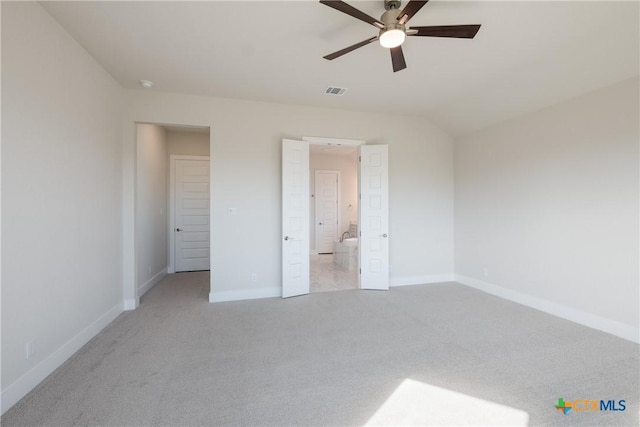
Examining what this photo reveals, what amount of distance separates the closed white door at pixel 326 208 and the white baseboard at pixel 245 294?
3822 millimetres

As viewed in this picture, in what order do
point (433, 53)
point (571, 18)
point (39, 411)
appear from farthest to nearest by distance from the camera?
point (433, 53)
point (571, 18)
point (39, 411)

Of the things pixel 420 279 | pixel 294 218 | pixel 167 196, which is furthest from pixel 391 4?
pixel 167 196

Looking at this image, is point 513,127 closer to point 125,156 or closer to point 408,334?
point 408,334

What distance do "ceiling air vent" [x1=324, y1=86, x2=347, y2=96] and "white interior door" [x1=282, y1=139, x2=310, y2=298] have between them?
0.82m

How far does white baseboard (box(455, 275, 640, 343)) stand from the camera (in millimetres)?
2760

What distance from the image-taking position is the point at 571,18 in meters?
2.25

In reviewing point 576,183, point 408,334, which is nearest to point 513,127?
point 576,183

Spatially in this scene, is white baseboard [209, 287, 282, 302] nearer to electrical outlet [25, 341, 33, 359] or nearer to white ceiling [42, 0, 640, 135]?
electrical outlet [25, 341, 33, 359]

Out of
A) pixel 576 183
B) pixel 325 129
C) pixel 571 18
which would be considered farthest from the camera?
pixel 325 129

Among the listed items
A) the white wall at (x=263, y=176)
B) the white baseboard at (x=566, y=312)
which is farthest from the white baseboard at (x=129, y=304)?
the white baseboard at (x=566, y=312)

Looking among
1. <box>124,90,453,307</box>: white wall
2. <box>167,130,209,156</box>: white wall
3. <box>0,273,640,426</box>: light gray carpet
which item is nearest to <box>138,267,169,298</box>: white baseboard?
<box>124,90,453,307</box>: white wall

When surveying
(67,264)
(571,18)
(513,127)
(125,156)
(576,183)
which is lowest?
(67,264)

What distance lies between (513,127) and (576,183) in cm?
118

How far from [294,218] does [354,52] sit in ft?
7.58
